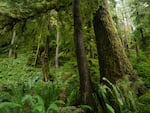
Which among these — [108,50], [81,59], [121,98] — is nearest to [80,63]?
[81,59]

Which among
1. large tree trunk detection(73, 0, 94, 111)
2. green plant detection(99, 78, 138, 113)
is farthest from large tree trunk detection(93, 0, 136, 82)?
large tree trunk detection(73, 0, 94, 111)

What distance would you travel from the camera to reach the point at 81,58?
4766mm

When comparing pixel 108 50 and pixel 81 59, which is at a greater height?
pixel 108 50

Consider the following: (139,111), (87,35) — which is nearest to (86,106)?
(139,111)

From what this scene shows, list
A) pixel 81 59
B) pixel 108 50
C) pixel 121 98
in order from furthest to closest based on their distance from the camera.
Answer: pixel 108 50 < pixel 81 59 < pixel 121 98

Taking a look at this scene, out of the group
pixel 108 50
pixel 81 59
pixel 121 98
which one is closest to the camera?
pixel 121 98

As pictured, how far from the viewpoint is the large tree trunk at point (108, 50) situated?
5602 millimetres

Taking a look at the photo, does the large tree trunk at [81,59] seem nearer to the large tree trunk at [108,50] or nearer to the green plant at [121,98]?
the green plant at [121,98]

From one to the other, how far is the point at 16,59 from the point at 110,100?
14805mm

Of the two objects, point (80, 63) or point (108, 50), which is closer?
point (80, 63)

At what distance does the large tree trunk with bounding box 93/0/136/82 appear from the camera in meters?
5.60

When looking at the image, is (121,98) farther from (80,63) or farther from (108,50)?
(108,50)

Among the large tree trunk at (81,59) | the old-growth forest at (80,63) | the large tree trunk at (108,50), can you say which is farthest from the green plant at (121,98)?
the large tree trunk at (108,50)

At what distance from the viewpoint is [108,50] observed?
228 inches
